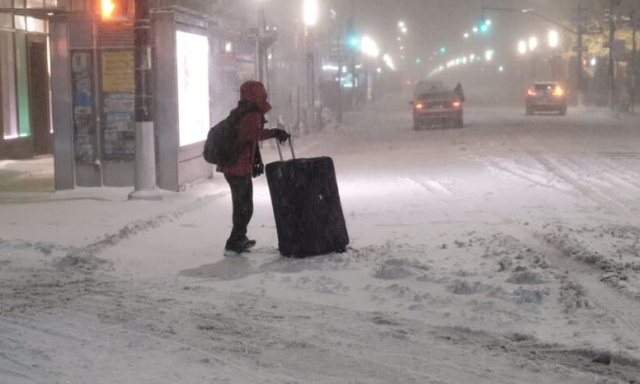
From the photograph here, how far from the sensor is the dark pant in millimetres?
9242

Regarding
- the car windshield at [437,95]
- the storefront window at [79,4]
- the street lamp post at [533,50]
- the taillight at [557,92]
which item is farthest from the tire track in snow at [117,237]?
the street lamp post at [533,50]

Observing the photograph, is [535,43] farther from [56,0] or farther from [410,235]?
[410,235]

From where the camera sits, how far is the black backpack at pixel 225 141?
9.12 metres

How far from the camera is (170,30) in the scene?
14.5m

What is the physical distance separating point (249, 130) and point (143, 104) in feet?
15.0

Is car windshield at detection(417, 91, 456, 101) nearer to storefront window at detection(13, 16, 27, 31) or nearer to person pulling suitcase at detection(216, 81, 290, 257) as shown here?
storefront window at detection(13, 16, 27, 31)

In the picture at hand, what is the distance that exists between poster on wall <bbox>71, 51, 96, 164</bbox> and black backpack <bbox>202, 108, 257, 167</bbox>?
6.45 metres

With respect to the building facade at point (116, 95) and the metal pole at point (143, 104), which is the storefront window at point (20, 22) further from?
the metal pole at point (143, 104)

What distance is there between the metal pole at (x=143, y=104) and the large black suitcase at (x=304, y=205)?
16.3 feet

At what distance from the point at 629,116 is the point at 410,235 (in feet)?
112

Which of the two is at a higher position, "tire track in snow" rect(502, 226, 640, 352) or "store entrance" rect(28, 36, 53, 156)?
"store entrance" rect(28, 36, 53, 156)

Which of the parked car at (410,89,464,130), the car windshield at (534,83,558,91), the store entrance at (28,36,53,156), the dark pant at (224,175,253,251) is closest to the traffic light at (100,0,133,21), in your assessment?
the dark pant at (224,175,253,251)

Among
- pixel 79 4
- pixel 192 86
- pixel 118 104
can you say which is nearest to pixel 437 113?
pixel 79 4

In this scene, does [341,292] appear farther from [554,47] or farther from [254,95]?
[554,47]
